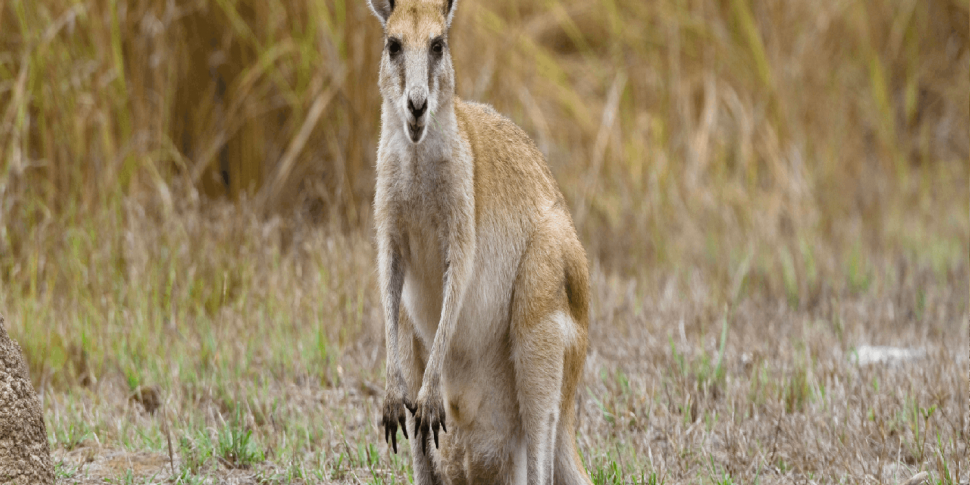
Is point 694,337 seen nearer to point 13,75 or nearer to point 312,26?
point 312,26

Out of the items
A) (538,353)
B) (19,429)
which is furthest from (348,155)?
(19,429)

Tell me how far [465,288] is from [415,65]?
60 centimetres

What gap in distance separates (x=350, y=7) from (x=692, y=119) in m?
3.01

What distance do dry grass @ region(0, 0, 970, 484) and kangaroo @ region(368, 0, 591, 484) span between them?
44 centimetres

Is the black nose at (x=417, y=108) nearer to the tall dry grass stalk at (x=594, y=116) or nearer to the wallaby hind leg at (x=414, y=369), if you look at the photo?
the wallaby hind leg at (x=414, y=369)

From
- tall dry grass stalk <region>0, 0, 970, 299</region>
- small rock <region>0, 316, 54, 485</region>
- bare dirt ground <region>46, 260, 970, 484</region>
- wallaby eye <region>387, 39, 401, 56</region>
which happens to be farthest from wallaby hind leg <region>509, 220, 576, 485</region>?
tall dry grass stalk <region>0, 0, 970, 299</region>

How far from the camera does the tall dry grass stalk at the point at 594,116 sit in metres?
5.32

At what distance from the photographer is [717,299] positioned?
548 centimetres

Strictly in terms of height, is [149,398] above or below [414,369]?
below

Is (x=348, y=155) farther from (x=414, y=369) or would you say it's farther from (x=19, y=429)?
(x=19, y=429)

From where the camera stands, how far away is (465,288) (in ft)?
8.79

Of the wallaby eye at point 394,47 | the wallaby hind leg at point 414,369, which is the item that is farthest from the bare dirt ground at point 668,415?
the wallaby eye at point 394,47

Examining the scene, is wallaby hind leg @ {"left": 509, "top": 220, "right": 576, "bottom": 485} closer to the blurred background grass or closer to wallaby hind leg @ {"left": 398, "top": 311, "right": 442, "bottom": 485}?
wallaby hind leg @ {"left": 398, "top": 311, "right": 442, "bottom": 485}

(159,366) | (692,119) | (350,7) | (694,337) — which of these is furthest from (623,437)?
(692,119)
